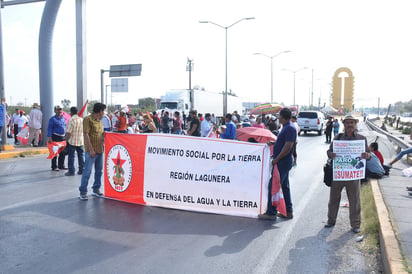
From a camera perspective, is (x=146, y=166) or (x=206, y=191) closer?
(x=206, y=191)

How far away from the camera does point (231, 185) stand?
21.0ft

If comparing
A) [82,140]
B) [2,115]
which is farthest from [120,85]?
[82,140]

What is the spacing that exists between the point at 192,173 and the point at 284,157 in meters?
1.58

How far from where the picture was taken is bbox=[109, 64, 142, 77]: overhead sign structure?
2636 cm

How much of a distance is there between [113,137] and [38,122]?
10.7m

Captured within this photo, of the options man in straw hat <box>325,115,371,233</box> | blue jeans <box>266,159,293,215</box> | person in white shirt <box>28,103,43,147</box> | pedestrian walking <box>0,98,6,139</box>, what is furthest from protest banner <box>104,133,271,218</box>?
person in white shirt <box>28,103,43,147</box>

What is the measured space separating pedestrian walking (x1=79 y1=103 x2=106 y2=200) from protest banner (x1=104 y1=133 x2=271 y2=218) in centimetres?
39

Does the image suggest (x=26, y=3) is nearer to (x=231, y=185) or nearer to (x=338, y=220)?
(x=231, y=185)

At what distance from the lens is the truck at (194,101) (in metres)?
40.6

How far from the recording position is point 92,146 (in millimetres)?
7328

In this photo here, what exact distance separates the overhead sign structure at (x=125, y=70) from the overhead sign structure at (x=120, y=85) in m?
3.23

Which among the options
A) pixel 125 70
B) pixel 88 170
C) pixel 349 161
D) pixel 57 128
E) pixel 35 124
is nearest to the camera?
pixel 349 161

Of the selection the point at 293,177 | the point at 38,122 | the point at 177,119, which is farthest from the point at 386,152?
the point at 38,122

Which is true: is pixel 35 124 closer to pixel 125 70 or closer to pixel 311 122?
pixel 125 70
